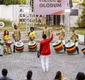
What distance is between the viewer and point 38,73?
52.7ft

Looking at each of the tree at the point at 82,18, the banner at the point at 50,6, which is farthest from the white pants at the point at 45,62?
the tree at the point at 82,18

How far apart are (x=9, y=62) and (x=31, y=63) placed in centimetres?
108

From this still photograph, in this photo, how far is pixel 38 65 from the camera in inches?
714

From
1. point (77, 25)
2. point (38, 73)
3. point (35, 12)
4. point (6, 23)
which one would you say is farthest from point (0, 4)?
point (38, 73)

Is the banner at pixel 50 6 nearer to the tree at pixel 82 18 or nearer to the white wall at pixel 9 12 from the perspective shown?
the tree at pixel 82 18

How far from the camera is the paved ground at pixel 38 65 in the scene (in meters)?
15.7

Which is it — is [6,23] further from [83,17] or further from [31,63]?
[31,63]

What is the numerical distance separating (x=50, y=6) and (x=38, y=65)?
9338mm

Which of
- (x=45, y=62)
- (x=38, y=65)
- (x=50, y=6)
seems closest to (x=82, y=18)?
(x=50, y=6)

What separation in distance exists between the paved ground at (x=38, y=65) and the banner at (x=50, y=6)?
508 centimetres

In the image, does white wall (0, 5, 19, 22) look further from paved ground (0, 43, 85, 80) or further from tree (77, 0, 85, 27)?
paved ground (0, 43, 85, 80)

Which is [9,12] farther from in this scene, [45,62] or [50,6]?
[45,62]

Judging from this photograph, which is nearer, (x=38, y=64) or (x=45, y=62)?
(x=45, y=62)

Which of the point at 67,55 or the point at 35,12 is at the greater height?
the point at 35,12
